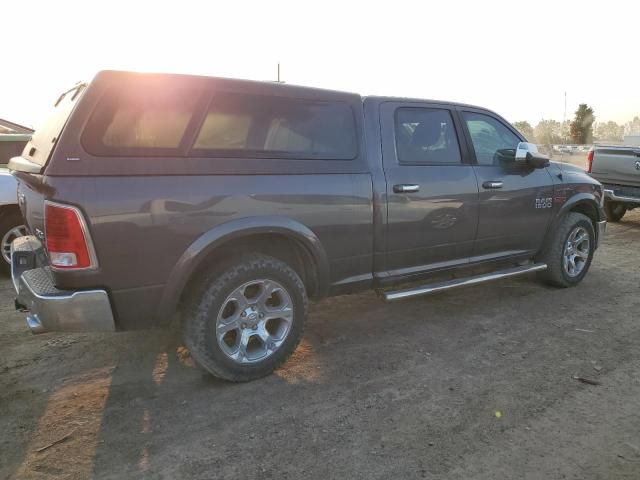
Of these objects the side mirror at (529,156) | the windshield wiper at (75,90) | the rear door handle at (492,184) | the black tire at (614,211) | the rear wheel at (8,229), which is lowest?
the black tire at (614,211)

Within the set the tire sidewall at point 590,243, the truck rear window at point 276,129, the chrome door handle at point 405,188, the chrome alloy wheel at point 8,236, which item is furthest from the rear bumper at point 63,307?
the tire sidewall at point 590,243

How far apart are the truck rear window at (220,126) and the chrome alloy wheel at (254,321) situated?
2.98 ft

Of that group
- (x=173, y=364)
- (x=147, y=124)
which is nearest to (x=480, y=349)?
(x=173, y=364)

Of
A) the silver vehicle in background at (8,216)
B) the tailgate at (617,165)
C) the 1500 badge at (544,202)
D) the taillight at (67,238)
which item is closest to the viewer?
the taillight at (67,238)

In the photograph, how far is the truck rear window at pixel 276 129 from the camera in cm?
302

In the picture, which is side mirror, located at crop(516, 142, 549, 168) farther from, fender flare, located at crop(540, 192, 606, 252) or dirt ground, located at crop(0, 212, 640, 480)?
dirt ground, located at crop(0, 212, 640, 480)

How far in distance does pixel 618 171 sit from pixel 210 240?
811 cm

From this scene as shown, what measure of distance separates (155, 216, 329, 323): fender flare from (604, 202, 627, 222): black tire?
842 centimetres

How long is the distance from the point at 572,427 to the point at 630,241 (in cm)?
624

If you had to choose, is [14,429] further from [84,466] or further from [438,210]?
[438,210]

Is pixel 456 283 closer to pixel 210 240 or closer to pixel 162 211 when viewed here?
pixel 210 240

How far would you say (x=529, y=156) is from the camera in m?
4.45

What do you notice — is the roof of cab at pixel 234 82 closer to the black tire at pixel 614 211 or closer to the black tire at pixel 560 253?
the black tire at pixel 560 253

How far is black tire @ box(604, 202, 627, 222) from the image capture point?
30.9ft
